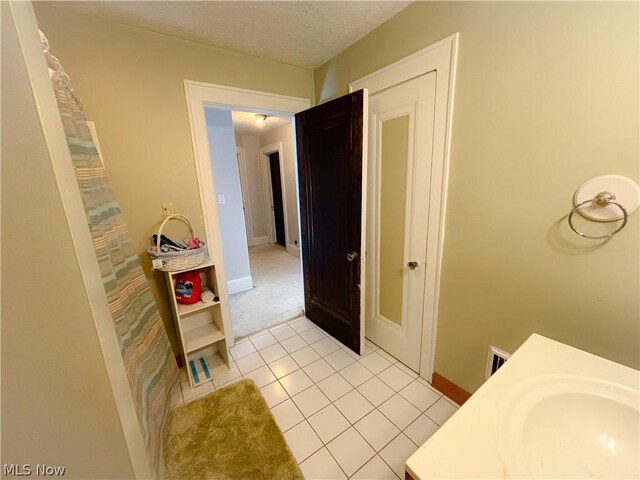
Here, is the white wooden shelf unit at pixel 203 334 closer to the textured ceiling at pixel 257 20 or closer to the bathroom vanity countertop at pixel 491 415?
the textured ceiling at pixel 257 20

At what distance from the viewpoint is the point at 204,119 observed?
5.87 feet

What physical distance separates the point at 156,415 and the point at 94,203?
1136mm

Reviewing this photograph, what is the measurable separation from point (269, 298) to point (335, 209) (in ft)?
5.49

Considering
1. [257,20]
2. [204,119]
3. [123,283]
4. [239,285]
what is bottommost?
[239,285]

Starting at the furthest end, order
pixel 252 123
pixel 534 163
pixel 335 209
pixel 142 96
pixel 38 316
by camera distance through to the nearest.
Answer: pixel 252 123
pixel 335 209
pixel 142 96
pixel 534 163
pixel 38 316

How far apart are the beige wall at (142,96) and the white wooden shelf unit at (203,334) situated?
0.16 metres

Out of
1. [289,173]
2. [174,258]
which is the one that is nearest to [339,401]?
[174,258]

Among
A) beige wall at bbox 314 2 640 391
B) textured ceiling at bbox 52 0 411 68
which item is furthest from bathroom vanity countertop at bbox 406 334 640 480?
textured ceiling at bbox 52 0 411 68

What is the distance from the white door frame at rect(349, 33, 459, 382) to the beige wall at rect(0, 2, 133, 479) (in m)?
1.55

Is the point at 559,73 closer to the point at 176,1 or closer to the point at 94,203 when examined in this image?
the point at 176,1

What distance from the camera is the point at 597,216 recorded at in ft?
3.14

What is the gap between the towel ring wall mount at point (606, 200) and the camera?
0.88 m

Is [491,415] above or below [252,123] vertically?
below

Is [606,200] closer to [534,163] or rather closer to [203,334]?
[534,163]
